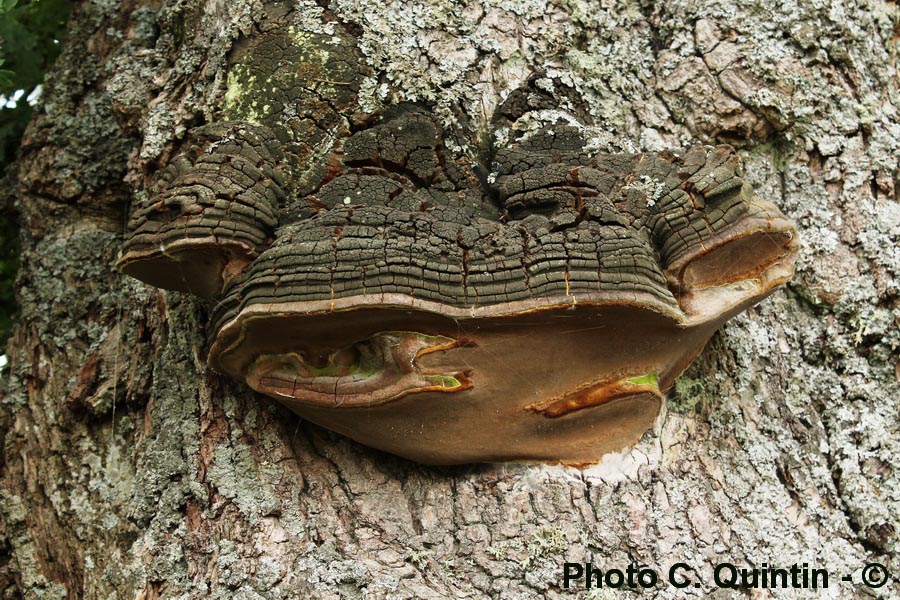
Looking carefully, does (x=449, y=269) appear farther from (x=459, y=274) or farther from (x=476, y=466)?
(x=476, y=466)

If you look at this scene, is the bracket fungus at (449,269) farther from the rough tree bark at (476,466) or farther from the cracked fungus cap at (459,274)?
the rough tree bark at (476,466)

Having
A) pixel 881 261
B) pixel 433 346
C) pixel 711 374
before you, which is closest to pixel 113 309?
pixel 433 346

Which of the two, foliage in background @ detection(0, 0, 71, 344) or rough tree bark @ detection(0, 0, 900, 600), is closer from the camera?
rough tree bark @ detection(0, 0, 900, 600)

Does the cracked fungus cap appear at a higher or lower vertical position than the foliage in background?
lower

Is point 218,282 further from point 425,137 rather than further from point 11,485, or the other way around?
point 11,485

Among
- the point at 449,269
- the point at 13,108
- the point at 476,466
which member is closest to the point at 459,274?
the point at 449,269

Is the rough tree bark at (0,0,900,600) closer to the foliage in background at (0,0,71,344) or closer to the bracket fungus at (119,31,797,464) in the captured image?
the bracket fungus at (119,31,797,464)

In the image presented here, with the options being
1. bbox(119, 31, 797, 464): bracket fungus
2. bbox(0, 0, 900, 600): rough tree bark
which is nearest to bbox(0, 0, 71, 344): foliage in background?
bbox(0, 0, 900, 600): rough tree bark
